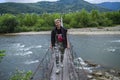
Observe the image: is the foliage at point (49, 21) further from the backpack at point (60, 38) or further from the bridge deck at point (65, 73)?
the bridge deck at point (65, 73)

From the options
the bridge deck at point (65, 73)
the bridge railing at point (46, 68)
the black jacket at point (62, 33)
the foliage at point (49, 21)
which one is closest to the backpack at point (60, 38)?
the black jacket at point (62, 33)

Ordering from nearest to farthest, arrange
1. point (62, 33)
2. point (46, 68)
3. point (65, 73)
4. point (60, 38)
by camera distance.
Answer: point (65, 73), point (62, 33), point (60, 38), point (46, 68)

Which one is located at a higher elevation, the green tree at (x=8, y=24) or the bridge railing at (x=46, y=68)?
the bridge railing at (x=46, y=68)

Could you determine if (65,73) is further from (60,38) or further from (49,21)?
(49,21)

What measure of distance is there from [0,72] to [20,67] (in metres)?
2.95

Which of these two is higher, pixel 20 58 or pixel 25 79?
pixel 25 79

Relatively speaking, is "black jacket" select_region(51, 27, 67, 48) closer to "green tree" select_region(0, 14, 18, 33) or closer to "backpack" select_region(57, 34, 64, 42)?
"backpack" select_region(57, 34, 64, 42)

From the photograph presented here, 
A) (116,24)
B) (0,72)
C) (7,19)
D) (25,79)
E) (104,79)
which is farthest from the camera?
(116,24)

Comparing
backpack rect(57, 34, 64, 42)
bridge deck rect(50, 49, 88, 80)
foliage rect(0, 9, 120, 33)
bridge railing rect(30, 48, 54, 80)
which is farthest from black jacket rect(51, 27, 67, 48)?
foliage rect(0, 9, 120, 33)

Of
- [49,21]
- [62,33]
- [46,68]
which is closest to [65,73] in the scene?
[62,33]

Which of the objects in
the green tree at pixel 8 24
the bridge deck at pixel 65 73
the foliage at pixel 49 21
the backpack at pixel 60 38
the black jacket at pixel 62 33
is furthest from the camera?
the foliage at pixel 49 21

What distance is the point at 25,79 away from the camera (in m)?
15.5

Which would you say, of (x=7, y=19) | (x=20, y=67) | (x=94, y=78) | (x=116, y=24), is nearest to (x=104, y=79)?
(x=94, y=78)

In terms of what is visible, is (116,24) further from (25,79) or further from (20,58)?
(25,79)
